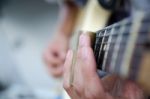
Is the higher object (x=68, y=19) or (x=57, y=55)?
(x=68, y=19)

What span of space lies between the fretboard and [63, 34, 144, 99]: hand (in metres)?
0.04

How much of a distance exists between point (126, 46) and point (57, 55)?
2.66 feet

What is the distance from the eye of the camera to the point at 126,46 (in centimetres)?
30

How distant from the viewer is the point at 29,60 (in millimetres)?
1590

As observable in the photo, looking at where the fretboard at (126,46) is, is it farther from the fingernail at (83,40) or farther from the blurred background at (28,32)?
the blurred background at (28,32)

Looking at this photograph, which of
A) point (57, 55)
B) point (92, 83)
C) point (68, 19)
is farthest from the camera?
point (68, 19)

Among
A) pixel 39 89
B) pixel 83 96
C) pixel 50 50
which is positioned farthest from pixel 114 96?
pixel 39 89

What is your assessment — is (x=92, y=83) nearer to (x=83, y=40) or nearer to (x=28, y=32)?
(x=83, y=40)

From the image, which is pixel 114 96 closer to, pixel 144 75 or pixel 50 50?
pixel 144 75

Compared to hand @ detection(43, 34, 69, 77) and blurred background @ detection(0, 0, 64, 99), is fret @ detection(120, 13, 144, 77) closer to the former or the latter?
hand @ detection(43, 34, 69, 77)

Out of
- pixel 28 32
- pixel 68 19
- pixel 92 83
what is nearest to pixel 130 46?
pixel 92 83

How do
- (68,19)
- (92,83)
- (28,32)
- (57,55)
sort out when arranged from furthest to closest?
(28,32)
(68,19)
(57,55)
(92,83)

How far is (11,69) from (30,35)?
0.23 meters

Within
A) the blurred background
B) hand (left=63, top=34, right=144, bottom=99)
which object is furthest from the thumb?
the blurred background
